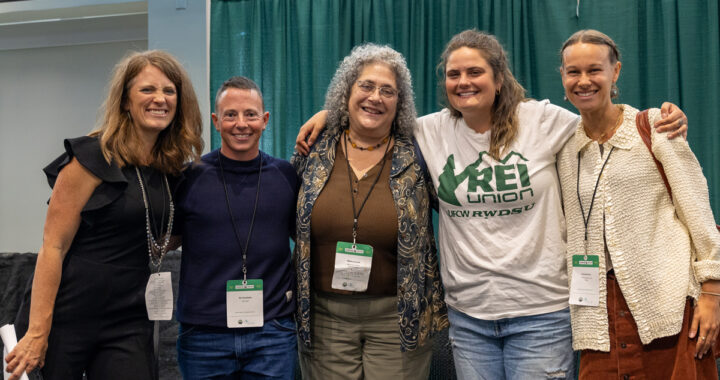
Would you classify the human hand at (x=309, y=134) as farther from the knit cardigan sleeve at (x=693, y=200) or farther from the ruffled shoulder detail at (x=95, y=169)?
the knit cardigan sleeve at (x=693, y=200)

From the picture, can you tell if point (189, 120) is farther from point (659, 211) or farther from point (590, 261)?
point (659, 211)

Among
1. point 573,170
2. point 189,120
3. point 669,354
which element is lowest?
point 669,354

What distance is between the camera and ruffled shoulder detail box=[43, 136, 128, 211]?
1.69 m

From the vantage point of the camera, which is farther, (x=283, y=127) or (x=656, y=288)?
(x=283, y=127)

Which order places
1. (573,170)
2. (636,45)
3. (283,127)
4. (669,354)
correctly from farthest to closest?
(283,127)
(636,45)
(573,170)
(669,354)

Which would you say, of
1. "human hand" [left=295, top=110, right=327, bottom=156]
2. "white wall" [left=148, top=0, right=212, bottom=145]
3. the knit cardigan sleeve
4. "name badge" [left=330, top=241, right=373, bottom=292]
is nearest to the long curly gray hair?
"human hand" [left=295, top=110, right=327, bottom=156]

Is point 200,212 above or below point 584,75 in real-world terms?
below

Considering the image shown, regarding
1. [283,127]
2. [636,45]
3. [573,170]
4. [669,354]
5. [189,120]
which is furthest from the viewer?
[283,127]

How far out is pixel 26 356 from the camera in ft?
5.24

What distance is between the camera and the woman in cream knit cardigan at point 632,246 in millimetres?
1638

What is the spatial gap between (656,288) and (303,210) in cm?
115

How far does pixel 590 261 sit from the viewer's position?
68.5 inches

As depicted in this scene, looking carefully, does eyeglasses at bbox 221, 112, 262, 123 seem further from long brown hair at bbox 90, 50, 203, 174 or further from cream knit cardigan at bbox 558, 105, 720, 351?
cream knit cardigan at bbox 558, 105, 720, 351

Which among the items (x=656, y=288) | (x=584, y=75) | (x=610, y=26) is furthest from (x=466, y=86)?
(x=610, y=26)
